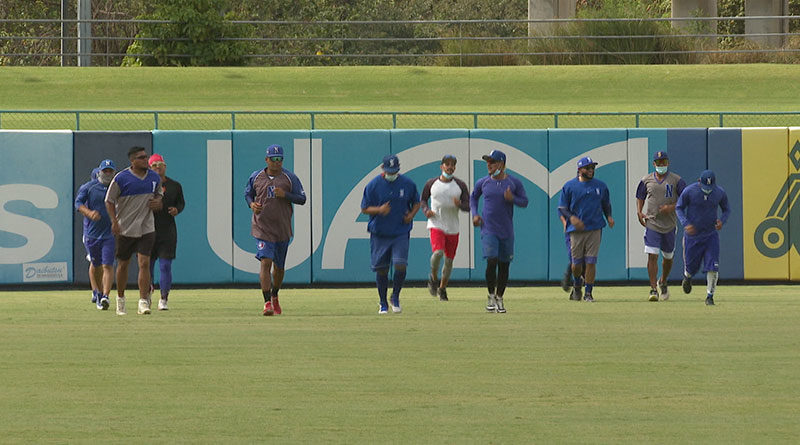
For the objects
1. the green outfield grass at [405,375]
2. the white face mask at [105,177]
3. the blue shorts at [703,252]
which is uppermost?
the white face mask at [105,177]

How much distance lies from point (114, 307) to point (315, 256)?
5.12 meters

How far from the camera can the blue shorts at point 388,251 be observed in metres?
15.9

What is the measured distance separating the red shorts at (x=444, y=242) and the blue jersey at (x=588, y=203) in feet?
4.81

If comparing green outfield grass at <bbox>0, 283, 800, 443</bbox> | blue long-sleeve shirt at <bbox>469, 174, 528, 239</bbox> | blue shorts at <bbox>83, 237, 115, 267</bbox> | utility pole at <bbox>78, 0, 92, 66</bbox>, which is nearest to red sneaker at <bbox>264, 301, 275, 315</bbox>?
Answer: green outfield grass at <bbox>0, 283, 800, 443</bbox>

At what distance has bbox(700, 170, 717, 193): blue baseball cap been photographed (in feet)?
57.7

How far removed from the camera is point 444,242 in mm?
18438

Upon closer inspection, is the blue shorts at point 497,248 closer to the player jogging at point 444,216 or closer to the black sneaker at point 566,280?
the player jogging at point 444,216

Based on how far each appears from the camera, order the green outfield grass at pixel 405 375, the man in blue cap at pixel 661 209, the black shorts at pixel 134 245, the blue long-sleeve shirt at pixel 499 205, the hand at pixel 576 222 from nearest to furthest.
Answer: the green outfield grass at pixel 405 375
the black shorts at pixel 134 245
the blue long-sleeve shirt at pixel 499 205
the hand at pixel 576 222
the man in blue cap at pixel 661 209

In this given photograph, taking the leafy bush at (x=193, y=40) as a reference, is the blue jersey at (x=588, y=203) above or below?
below

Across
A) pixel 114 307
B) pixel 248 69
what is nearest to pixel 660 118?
pixel 248 69

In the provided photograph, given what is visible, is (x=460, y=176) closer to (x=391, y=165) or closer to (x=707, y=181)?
(x=707, y=181)

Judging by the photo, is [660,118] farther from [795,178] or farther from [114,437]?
[114,437]

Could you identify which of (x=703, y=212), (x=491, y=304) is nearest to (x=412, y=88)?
(x=703, y=212)

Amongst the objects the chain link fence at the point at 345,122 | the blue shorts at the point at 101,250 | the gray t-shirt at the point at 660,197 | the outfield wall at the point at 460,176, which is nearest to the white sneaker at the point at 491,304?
the gray t-shirt at the point at 660,197
